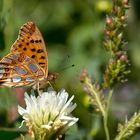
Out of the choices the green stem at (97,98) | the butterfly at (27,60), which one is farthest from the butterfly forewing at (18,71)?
the green stem at (97,98)

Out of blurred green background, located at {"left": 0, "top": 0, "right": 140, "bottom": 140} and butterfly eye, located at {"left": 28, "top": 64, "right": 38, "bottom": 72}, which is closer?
butterfly eye, located at {"left": 28, "top": 64, "right": 38, "bottom": 72}

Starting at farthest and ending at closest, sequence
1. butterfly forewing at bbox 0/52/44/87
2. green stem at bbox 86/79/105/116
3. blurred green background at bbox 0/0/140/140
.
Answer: blurred green background at bbox 0/0/140/140 < butterfly forewing at bbox 0/52/44/87 < green stem at bbox 86/79/105/116

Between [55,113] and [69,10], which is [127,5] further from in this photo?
[69,10]

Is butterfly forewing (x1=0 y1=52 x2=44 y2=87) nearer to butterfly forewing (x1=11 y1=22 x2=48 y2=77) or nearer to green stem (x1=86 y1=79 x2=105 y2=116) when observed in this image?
butterfly forewing (x1=11 y1=22 x2=48 y2=77)

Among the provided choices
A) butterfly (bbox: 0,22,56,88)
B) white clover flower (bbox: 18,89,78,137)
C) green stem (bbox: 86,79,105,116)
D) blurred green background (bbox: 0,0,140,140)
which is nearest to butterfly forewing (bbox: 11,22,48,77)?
butterfly (bbox: 0,22,56,88)

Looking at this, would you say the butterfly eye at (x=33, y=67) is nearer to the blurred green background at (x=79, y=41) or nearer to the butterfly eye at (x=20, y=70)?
the butterfly eye at (x=20, y=70)

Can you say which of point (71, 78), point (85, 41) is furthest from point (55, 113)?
point (85, 41)

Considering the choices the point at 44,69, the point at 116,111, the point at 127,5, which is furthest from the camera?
the point at 116,111
